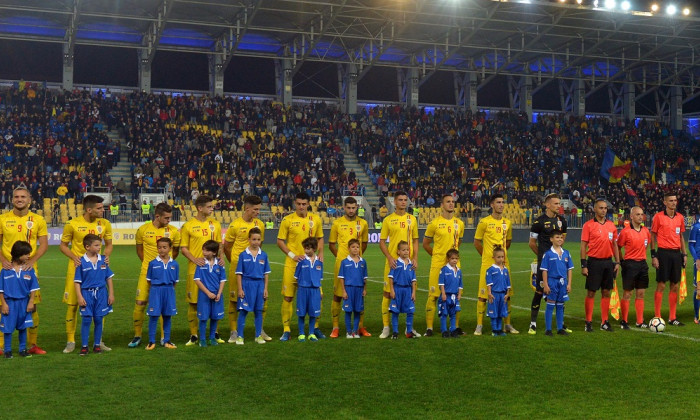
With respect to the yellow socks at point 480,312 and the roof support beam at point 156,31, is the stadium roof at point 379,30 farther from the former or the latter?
the yellow socks at point 480,312

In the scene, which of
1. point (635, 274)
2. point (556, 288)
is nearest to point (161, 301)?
point (556, 288)

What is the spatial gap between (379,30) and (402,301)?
103ft

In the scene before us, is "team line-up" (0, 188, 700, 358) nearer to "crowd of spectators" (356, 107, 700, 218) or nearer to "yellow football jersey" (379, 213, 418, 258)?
"yellow football jersey" (379, 213, 418, 258)

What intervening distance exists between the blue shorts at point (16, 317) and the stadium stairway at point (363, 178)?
28006 mm

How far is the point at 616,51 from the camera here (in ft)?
149

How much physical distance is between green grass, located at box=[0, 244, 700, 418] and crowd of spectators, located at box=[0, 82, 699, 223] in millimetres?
24026

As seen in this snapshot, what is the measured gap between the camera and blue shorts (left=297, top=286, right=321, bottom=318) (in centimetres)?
1006

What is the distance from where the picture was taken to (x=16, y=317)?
880 centimetres

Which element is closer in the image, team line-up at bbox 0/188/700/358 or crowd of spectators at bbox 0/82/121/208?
team line-up at bbox 0/188/700/358

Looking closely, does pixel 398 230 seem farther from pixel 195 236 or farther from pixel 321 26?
pixel 321 26

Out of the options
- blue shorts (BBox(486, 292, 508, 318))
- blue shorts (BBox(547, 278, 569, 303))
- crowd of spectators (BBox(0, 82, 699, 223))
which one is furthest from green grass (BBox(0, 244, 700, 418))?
crowd of spectators (BBox(0, 82, 699, 223))

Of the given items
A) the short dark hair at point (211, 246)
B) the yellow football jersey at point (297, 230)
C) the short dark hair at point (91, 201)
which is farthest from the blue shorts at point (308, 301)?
the short dark hair at point (91, 201)

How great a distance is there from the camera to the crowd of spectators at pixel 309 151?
34.2 meters

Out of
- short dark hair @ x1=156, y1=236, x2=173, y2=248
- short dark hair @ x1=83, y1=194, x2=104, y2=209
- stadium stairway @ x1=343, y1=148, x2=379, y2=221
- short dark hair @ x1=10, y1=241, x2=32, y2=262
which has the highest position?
stadium stairway @ x1=343, y1=148, x2=379, y2=221
